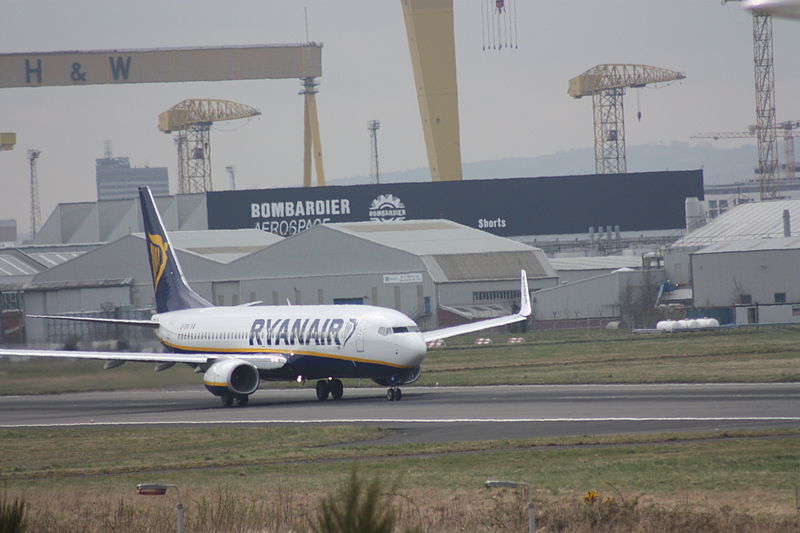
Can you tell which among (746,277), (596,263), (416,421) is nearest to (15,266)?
(596,263)

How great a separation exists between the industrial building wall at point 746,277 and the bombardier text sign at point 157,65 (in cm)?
8142

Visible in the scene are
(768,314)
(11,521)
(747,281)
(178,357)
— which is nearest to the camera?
(11,521)

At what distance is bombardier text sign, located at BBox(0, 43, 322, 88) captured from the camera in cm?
16912

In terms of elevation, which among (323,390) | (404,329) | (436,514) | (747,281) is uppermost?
(747,281)

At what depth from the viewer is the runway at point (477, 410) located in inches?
1469

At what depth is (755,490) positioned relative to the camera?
80.5 ft

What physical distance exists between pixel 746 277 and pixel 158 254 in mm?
64352

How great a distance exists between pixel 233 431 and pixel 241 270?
83.8 m

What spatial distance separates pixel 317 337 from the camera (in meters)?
52.0

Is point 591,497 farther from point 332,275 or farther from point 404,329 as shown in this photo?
point 332,275

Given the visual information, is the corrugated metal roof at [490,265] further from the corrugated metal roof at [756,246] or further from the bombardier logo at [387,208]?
the bombardier logo at [387,208]

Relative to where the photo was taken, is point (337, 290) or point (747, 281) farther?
point (337, 290)

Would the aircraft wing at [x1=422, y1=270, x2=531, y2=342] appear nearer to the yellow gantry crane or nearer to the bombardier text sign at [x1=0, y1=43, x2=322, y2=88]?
the bombardier text sign at [x1=0, y1=43, x2=322, y2=88]

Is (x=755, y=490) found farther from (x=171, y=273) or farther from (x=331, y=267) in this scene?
(x=331, y=267)
